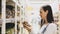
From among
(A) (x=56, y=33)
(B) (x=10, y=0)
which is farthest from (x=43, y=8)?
(B) (x=10, y=0)

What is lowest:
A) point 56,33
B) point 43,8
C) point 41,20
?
point 56,33

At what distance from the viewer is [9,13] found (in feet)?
5.52

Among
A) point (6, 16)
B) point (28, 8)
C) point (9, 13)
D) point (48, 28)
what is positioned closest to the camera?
point (6, 16)

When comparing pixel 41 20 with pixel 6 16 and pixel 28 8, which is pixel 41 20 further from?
pixel 6 16

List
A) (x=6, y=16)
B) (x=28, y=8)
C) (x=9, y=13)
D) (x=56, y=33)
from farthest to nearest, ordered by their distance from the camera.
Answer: (x=28, y=8)
(x=56, y=33)
(x=9, y=13)
(x=6, y=16)

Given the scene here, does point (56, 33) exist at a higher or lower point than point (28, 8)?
lower

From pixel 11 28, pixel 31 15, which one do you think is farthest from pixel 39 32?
pixel 11 28

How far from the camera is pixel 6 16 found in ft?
5.17

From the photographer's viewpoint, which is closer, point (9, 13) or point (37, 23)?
point (9, 13)

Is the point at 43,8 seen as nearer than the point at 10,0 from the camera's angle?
No

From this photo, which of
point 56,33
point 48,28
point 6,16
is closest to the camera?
point 6,16

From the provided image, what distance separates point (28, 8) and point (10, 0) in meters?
1.85

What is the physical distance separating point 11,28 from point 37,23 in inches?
75.3

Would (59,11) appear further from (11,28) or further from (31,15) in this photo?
(11,28)
